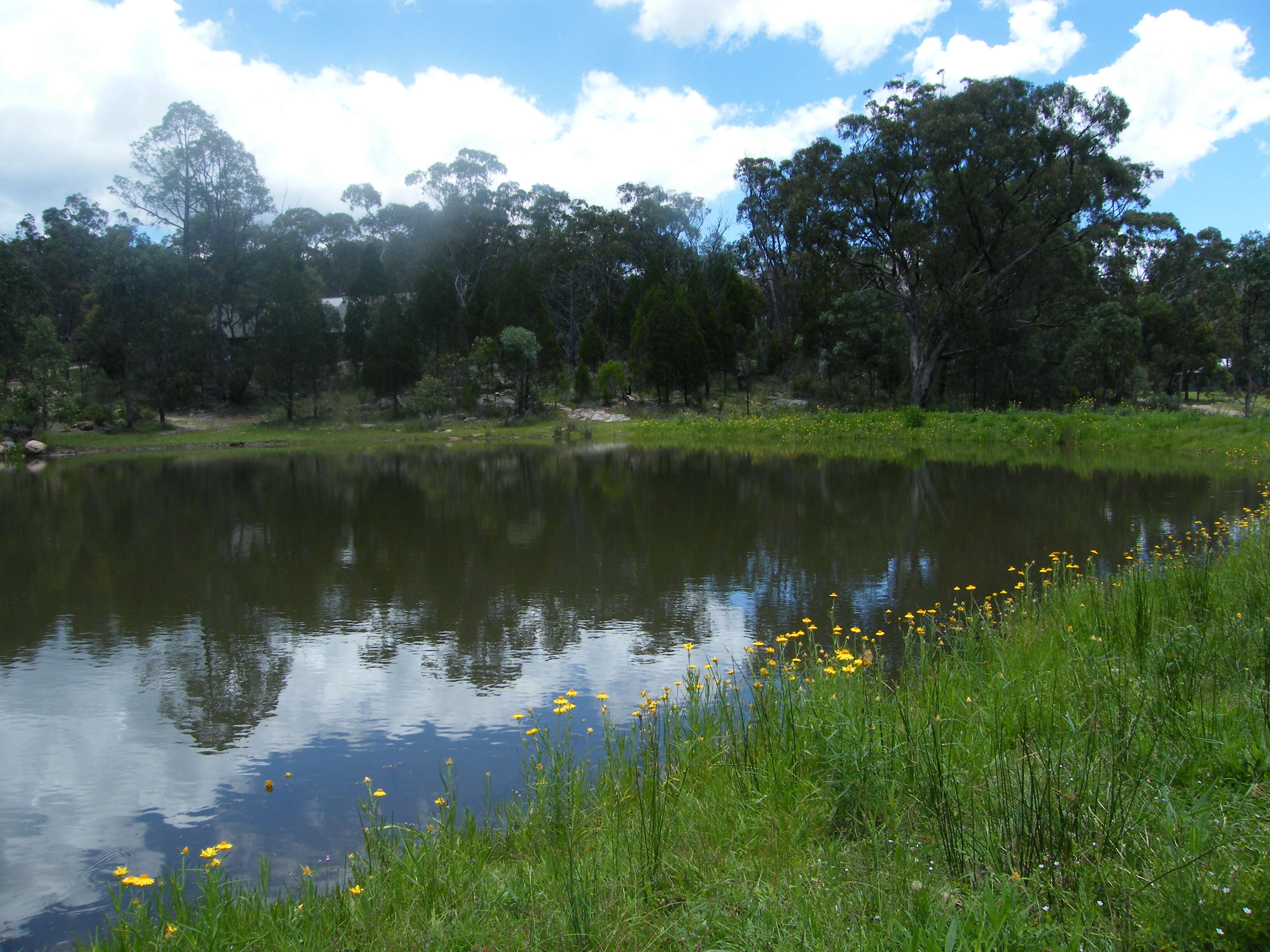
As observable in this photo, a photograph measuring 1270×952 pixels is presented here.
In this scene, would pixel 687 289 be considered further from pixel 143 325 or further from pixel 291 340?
pixel 143 325

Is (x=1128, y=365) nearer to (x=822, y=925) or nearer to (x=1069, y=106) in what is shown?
(x=1069, y=106)

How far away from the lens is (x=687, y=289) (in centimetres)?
4766

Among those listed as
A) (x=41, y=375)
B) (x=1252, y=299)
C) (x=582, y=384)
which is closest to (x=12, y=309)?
(x=41, y=375)

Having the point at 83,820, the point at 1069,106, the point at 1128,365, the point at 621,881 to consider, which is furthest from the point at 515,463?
the point at 1128,365

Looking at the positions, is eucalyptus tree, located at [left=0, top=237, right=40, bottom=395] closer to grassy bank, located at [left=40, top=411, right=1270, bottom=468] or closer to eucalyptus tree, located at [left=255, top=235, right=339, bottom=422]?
grassy bank, located at [left=40, top=411, right=1270, bottom=468]

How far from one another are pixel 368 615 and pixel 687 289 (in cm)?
4195

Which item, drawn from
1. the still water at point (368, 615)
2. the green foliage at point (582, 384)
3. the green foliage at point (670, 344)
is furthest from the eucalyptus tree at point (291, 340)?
the still water at point (368, 615)

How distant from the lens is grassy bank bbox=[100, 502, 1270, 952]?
2293 millimetres

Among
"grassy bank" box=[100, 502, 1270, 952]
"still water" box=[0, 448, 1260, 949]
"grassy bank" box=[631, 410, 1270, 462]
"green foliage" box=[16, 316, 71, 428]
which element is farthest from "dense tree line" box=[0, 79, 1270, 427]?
"grassy bank" box=[100, 502, 1270, 952]

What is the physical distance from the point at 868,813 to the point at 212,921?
2.42 meters

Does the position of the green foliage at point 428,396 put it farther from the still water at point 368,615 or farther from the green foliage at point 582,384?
the still water at point 368,615

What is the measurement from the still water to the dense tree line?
1975 centimetres

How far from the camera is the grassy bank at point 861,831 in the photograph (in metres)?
2.29

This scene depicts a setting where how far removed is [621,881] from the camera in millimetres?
2818
